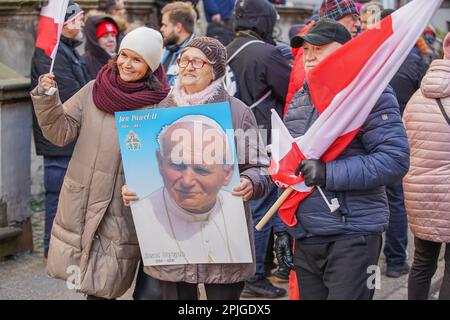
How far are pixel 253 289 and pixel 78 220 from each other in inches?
84.1

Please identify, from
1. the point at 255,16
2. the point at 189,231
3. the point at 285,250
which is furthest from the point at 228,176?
the point at 255,16

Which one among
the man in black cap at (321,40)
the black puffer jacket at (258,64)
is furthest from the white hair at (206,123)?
the black puffer jacket at (258,64)

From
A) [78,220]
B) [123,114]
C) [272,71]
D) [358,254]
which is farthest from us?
[272,71]

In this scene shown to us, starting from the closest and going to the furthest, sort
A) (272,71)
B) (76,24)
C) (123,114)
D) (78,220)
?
1. (123,114)
2. (78,220)
3. (76,24)
4. (272,71)

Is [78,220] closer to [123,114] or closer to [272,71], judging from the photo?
[123,114]

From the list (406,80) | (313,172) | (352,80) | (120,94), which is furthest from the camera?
(406,80)

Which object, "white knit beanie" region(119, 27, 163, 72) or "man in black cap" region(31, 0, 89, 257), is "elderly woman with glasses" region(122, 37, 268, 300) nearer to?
"white knit beanie" region(119, 27, 163, 72)

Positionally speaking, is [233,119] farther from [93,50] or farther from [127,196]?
[93,50]

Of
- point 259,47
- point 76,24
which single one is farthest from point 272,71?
point 76,24

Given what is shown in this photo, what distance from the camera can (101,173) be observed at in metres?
4.65

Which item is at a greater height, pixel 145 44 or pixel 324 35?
pixel 324 35

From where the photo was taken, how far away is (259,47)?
21.1ft

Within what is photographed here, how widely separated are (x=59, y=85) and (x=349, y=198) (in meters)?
3.39
